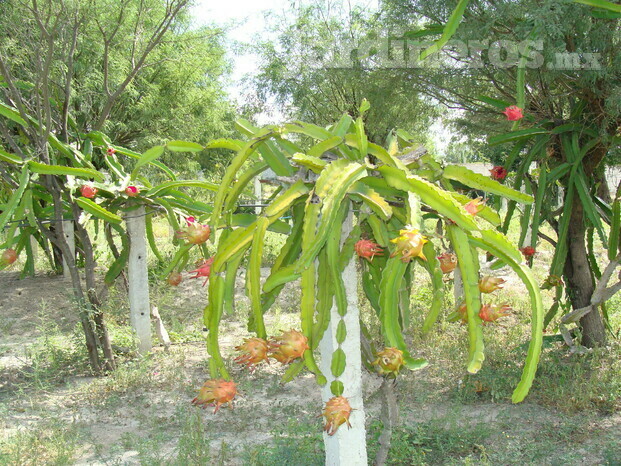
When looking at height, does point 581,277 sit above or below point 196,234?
below

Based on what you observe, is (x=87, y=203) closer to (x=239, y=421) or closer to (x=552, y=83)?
(x=239, y=421)

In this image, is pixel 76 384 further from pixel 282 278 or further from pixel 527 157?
pixel 527 157

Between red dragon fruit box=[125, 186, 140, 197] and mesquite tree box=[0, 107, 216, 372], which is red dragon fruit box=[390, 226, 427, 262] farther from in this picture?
red dragon fruit box=[125, 186, 140, 197]

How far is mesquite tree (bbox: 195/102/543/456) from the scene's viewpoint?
136 cm

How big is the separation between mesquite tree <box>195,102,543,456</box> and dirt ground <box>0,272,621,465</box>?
3.20 feet

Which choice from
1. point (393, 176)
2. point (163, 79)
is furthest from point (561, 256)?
point (163, 79)

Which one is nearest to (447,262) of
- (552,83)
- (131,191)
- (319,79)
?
(552,83)

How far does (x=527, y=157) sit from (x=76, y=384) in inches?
124

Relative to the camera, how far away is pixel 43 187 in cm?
387

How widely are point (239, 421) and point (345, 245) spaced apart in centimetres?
194

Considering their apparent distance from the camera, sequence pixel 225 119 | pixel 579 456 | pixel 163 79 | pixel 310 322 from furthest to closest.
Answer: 1. pixel 225 119
2. pixel 163 79
3. pixel 579 456
4. pixel 310 322

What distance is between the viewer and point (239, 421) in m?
3.18

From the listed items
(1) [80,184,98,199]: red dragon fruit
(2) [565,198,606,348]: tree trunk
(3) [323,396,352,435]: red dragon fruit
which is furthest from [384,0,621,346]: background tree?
(1) [80,184,98,199]: red dragon fruit

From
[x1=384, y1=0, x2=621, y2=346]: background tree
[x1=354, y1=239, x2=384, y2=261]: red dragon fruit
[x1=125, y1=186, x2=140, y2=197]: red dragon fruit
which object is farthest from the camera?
[x1=125, y1=186, x2=140, y2=197]: red dragon fruit
